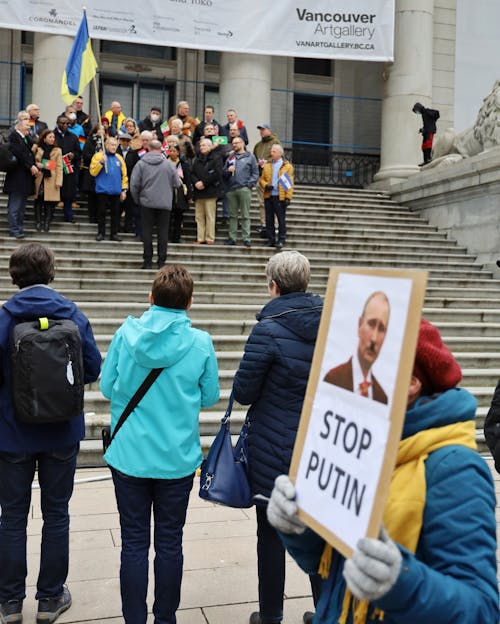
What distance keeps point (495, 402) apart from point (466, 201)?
11.8 meters

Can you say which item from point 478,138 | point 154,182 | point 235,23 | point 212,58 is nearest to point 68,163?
point 154,182

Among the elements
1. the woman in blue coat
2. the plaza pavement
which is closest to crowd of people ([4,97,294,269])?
the plaza pavement

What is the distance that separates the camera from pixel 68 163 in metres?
12.1

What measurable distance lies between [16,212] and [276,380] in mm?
9231

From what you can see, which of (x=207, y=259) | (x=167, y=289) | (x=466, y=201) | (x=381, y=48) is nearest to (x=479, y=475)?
(x=167, y=289)

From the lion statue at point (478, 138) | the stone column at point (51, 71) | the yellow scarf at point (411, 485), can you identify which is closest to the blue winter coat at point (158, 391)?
the yellow scarf at point (411, 485)

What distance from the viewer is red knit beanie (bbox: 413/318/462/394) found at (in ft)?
5.61

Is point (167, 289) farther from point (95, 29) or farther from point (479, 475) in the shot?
point (95, 29)

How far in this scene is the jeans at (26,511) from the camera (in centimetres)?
345

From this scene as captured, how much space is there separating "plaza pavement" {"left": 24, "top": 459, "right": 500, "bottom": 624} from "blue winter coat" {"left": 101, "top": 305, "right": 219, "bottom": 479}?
1.02 meters

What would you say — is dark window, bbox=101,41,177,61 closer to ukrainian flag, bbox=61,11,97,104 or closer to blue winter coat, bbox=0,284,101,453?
ukrainian flag, bbox=61,11,97,104

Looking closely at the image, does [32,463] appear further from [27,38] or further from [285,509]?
[27,38]

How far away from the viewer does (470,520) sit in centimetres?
157

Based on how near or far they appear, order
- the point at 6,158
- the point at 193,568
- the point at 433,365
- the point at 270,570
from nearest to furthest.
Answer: the point at 433,365 → the point at 270,570 → the point at 193,568 → the point at 6,158
